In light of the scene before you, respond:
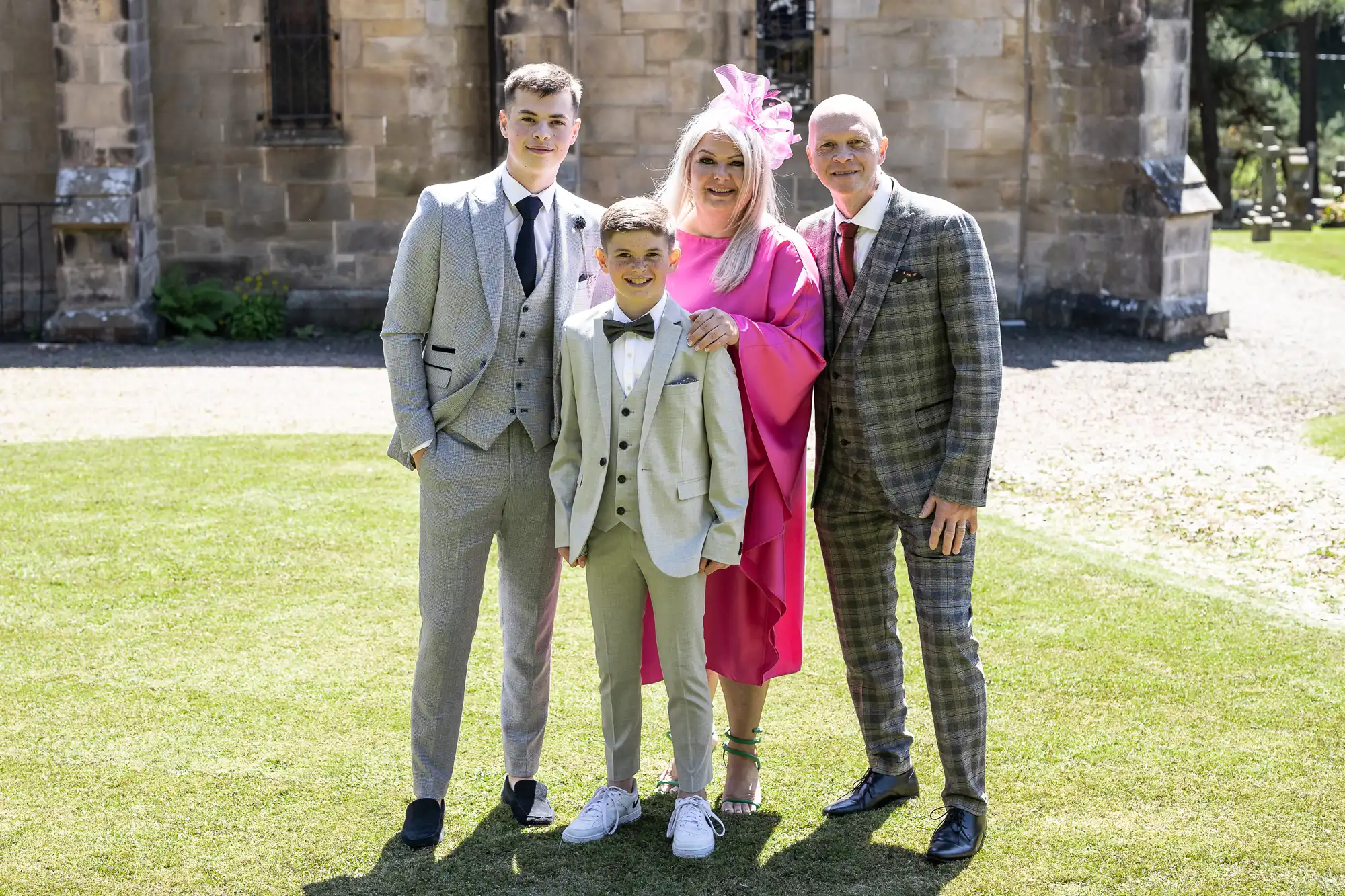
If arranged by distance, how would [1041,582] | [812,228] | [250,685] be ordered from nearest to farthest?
[812,228], [250,685], [1041,582]

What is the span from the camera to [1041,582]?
24.0ft

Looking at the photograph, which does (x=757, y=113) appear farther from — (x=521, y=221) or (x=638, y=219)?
(x=521, y=221)

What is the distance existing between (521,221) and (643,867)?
185 cm

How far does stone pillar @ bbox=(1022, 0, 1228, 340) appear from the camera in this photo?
14.2m

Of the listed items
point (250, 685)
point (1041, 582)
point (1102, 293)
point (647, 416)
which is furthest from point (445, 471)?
point (1102, 293)

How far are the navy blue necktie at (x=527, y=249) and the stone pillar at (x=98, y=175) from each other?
10.2 meters

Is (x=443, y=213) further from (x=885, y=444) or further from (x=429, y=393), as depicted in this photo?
(x=885, y=444)

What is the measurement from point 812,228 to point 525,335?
96 cm

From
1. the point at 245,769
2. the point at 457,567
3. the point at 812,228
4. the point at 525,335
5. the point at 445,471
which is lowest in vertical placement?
the point at 245,769

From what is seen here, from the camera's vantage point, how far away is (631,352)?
443 cm

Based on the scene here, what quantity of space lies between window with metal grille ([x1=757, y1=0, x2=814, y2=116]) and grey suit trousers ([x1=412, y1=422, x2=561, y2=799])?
10.8m

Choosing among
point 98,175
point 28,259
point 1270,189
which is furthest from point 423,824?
point 1270,189

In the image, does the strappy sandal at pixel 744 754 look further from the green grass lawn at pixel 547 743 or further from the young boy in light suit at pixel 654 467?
the young boy in light suit at pixel 654 467

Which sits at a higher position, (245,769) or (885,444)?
(885,444)
